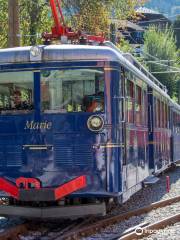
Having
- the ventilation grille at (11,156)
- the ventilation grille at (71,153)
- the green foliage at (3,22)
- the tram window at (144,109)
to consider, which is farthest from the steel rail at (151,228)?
the green foliage at (3,22)

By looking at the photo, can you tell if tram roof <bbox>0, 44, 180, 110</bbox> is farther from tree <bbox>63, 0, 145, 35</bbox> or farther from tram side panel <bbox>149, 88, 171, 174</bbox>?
tree <bbox>63, 0, 145, 35</bbox>

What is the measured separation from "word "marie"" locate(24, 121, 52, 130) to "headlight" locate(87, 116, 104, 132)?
628 millimetres

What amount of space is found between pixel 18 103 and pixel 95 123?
4.36 ft

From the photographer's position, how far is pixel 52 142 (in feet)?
31.6

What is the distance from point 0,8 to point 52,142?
14.3 m

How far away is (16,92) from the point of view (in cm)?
994

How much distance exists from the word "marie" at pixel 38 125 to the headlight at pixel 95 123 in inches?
24.7

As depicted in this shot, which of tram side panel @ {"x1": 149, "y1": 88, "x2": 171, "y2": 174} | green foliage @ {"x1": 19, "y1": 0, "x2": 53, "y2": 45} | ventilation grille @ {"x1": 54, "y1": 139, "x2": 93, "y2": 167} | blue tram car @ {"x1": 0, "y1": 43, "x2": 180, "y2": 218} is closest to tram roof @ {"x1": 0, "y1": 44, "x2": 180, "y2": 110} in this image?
blue tram car @ {"x1": 0, "y1": 43, "x2": 180, "y2": 218}

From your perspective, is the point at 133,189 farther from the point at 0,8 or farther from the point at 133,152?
the point at 0,8

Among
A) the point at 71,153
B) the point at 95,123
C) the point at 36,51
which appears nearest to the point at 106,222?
the point at 71,153

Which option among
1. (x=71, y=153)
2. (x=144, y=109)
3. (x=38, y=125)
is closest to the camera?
(x=71, y=153)

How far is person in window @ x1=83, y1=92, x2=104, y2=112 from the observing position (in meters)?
9.73

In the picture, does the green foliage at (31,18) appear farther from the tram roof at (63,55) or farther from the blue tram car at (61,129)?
the blue tram car at (61,129)

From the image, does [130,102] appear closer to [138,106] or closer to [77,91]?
[138,106]
